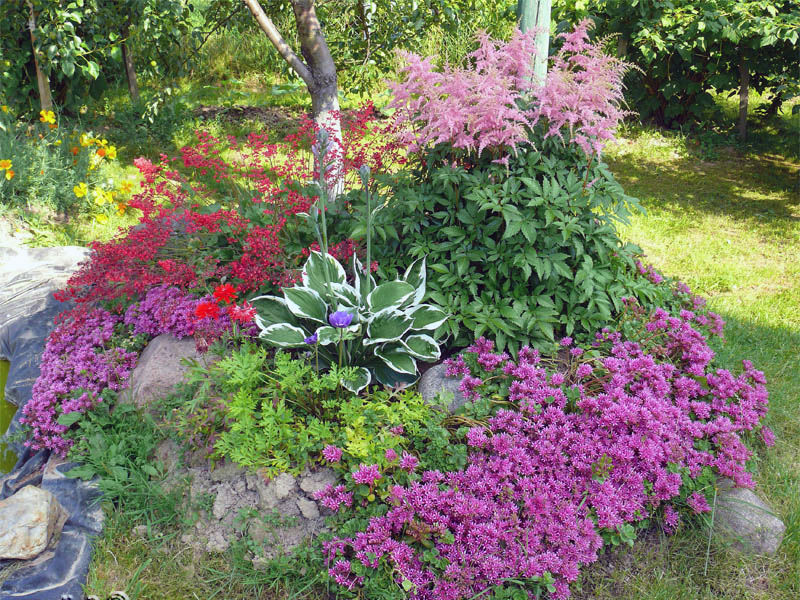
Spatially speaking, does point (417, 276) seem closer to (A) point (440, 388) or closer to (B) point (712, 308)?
(A) point (440, 388)

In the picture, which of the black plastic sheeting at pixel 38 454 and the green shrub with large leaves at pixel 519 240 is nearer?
the black plastic sheeting at pixel 38 454

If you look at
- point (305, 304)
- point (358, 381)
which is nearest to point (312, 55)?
point (305, 304)

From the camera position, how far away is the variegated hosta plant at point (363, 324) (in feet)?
8.80

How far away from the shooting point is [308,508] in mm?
2285

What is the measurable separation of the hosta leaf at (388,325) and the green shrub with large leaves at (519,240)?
0.25 meters

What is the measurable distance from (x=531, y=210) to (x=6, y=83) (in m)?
5.66

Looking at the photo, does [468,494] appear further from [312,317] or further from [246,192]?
[246,192]

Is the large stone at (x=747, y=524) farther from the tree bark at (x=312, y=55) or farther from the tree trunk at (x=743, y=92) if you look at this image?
the tree trunk at (x=743, y=92)

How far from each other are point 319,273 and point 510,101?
120cm

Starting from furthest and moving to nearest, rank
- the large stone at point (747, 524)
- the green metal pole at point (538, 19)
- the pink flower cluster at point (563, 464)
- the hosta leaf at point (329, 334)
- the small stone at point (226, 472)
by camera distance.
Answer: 1. the green metal pole at point (538, 19)
2. the hosta leaf at point (329, 334)
3. the small stone at point (226, 472)
4. the large stone at point (747, 524)
5. the pink flower cluster at point (563, 464)

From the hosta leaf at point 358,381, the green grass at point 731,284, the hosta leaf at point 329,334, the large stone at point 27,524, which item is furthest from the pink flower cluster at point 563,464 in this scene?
the large stone at point 27,524

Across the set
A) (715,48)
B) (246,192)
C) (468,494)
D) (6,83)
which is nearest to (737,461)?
(468,494)

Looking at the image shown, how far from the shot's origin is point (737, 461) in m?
2.50

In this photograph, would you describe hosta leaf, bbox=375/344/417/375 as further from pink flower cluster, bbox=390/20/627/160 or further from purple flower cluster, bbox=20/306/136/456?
purple flower cluster, bbox=20/306/136/456
